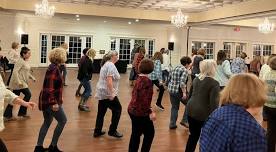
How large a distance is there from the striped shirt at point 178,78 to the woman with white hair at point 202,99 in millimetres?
1687

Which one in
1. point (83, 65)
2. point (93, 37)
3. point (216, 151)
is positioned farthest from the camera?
point (93, 37)

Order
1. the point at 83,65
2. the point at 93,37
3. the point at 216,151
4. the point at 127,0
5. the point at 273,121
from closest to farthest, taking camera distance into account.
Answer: the point at 216,151 < the point at 273,121 < the point at 83,65 < the point at 127,0 < the point at 93,37

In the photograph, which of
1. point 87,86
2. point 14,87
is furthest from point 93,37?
point 14,87

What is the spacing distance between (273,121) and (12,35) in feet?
49.4

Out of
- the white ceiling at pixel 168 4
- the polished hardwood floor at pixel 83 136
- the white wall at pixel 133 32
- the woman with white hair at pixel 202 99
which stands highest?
the white ceiling at pixel 168 4

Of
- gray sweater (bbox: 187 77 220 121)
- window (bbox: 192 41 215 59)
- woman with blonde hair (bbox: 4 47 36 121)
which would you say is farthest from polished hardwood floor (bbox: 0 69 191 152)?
window (bbox: 192 41 215 59)

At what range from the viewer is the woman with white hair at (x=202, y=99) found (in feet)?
12.3

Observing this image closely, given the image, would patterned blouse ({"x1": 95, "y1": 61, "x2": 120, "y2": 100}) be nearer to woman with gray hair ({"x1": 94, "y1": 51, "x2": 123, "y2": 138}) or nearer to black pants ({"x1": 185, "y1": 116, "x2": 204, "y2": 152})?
woman with gray hair ({"x1": 94, "y1": 51, "x2": 123, "y2": 138})

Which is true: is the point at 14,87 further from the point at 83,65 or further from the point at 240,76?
the point at 240,76

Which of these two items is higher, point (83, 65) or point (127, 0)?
point (127, 0)

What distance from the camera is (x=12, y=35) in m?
16.8

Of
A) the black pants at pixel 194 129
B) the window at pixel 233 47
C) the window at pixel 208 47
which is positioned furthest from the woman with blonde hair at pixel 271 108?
the window at pixel 233 47

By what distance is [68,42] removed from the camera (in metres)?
21.2

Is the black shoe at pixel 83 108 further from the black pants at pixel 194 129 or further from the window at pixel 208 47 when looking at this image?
the window at pixel 208 47
